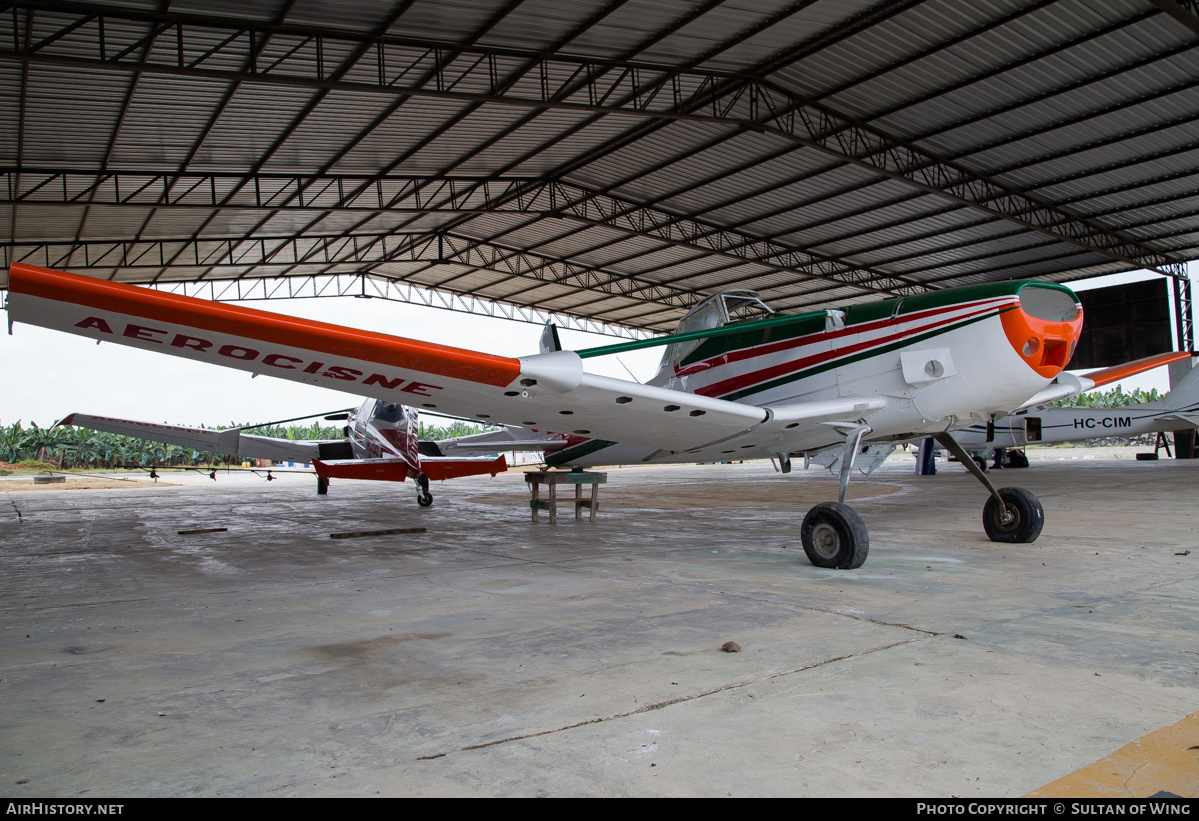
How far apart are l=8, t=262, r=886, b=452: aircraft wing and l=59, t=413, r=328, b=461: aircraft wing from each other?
10.3 metres

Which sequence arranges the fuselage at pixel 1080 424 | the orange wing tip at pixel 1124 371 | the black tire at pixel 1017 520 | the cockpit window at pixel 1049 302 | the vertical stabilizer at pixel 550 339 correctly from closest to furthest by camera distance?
the cockpit window at pixel 1049 302
the black tire at pixel 1017 520
the orange wing tip at pixel 1124 371
the vertical stabilizer at pixel 550 339
the fuselage at pixel 1080 424

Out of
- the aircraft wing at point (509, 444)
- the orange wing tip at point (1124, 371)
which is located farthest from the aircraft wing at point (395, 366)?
the aircraft wing at point (509, 444)

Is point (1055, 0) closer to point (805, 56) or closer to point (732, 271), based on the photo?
point (805, 56)

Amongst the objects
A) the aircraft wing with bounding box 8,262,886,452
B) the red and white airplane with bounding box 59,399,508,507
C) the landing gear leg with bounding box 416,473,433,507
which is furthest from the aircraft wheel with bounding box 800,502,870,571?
the landing gear leg with bounding box 416,473,433,507

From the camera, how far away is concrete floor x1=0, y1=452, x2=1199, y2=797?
217 cm

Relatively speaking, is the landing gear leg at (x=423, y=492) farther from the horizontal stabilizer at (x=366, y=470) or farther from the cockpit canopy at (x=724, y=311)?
the cockpit canopy at (x=724, y=311)

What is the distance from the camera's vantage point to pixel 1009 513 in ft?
23.2

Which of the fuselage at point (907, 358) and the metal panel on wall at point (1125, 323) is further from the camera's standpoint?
the metal panel on wall at point (1125, 323)

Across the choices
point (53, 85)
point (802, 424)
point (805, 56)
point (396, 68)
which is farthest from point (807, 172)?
point (53, 85)

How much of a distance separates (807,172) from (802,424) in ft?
52.1

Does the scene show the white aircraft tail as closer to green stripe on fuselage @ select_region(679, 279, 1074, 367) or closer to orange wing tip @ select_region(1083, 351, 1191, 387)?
orange wing tip @ select_region(1083, 351, 1191, 387)

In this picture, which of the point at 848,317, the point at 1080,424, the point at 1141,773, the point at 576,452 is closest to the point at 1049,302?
the point at 848,317

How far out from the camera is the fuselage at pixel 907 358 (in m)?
5.96

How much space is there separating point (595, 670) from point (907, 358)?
4.48 metres
